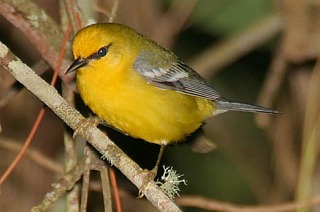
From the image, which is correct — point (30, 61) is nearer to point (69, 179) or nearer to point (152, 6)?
point (152, 6)

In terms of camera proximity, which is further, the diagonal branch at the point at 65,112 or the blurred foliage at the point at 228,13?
the blurred foliage at the point at 228,13

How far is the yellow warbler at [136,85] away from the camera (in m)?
3.84

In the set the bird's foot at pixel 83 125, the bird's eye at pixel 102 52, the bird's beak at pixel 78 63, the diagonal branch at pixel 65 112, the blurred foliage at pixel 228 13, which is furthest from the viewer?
the blurred foliage at pixel 228 13

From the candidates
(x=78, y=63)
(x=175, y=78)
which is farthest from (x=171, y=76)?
(x=78, y=63)

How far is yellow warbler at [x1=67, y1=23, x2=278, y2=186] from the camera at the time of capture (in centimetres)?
384

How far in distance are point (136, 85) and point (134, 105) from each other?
0.12 m

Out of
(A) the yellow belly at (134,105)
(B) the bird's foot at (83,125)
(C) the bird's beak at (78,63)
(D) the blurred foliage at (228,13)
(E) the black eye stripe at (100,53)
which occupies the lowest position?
(B) the bird's foot at (83,125)

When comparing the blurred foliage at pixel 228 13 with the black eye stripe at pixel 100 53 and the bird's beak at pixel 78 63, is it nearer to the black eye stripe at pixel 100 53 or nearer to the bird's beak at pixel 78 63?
the black eye stripe at pixel 100 53

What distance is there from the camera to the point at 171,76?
14.0 ft

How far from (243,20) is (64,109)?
2.44 m

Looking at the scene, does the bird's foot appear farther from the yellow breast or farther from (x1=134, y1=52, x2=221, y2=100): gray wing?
(x1=134, y1=52, x2=221, y2=100): gray wing

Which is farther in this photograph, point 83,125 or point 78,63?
point 78,63

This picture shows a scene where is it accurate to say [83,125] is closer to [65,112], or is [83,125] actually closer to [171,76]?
[65,112]

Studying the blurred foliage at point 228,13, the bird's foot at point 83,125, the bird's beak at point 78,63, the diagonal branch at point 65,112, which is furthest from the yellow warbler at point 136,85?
the blurred foliage at point 228,13
